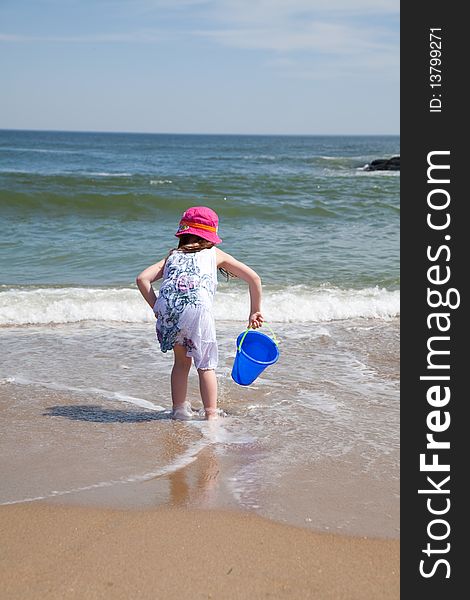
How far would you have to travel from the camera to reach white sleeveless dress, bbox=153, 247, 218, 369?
15.4ft

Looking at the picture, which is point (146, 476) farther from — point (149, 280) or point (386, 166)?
point (386, 166)

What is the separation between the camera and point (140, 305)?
26.5 feet

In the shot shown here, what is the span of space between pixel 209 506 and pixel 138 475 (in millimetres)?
537

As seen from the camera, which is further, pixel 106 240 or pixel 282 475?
pixel 106 240

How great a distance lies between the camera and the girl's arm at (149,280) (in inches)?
184

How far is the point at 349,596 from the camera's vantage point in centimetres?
272

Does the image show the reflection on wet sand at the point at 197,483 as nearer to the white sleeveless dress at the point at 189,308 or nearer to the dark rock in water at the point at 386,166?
the white sleeveless dress at the point at 189,308

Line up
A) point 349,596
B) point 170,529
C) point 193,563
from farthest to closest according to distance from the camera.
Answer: point 170,529 → point 193,563 → point 349,596

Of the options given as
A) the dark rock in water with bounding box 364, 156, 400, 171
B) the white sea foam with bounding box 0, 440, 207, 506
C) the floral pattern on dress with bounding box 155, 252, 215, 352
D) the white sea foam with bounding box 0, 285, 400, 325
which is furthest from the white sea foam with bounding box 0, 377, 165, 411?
the dark rock in water with bounding box 364, 156, 400, 171

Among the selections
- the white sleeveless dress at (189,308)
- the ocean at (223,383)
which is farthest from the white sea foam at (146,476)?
the white sleeveless dress at (189,308)

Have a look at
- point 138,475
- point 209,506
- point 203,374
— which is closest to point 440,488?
point 209,506

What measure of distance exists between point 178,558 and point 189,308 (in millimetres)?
1970

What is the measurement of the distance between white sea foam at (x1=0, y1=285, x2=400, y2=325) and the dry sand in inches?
178

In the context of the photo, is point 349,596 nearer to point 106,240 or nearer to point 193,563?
point 193,563
